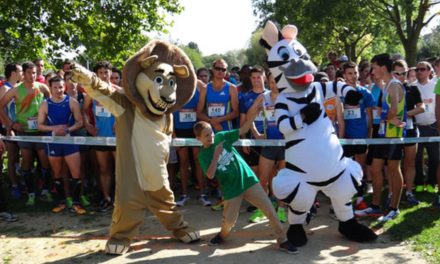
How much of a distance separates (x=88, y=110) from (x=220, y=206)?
2597mm

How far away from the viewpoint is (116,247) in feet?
15.6

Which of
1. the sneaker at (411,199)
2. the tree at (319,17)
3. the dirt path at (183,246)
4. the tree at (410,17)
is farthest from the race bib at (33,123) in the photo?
the tree at (410,17)

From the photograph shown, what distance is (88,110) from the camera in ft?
23.1

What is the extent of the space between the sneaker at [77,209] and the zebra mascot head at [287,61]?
11.7ft

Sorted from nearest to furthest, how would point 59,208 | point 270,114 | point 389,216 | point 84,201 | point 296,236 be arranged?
1. point 296,236
2. point 389,216
3. point 270,114
4. point 59,208
5. point 84,201

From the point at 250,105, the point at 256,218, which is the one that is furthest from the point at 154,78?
the point at 256,218

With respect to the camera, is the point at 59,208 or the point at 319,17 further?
the point at 319,17

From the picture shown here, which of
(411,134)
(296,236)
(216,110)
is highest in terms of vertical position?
(216,110)

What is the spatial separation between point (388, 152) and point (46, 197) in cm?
536

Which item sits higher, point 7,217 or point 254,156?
point 254,156

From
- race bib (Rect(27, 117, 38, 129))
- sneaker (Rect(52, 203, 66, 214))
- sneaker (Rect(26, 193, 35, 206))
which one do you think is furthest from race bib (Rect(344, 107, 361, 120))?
sneaker (Rect(26, 193, 35, 206))

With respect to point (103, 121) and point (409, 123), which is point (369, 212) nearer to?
point (409, 123)

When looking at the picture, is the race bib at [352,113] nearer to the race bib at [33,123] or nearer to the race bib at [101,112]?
the race bib at [101,112]

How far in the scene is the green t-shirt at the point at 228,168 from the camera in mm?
4840
